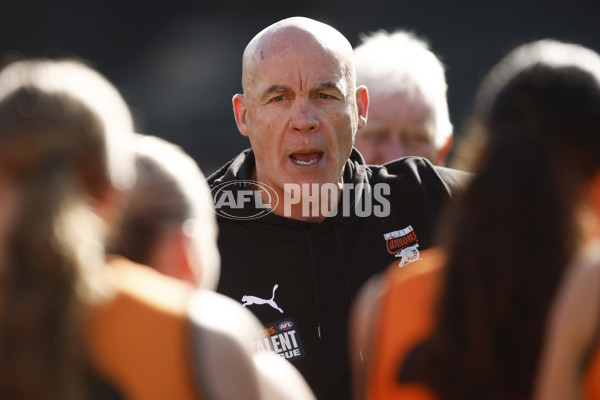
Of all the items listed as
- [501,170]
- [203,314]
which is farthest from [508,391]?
[203,314]

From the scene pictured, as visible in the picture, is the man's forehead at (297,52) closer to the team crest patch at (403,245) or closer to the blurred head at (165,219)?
the team crest patch at (403,245)

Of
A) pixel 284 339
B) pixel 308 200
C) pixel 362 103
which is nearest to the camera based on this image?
pixel 284 339

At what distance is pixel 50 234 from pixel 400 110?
265 centimetres

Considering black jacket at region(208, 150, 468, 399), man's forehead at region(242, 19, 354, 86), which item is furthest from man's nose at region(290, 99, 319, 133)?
black jacket at region(208, 150, 468, 399)

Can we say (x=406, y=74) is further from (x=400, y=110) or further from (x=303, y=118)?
(x=303, y=118)

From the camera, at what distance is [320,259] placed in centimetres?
293

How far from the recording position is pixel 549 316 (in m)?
1.35

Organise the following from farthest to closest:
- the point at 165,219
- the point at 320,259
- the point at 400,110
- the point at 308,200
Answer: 1. the point at 400,110
2. the point at 308,200
3. the point at 320,259
4. the point at 165,219

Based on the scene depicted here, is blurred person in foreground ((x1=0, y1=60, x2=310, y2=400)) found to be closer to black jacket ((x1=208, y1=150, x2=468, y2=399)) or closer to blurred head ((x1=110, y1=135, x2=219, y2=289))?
blurred head ((x1=110, y1=135, x2=219, y2=289))

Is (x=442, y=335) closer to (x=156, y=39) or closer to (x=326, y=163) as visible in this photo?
(x=326, y=163)

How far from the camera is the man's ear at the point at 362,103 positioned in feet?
11.5

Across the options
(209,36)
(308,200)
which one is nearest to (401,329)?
(308,200)

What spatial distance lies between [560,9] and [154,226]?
36.5 ft

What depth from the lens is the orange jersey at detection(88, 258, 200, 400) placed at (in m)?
1.35
